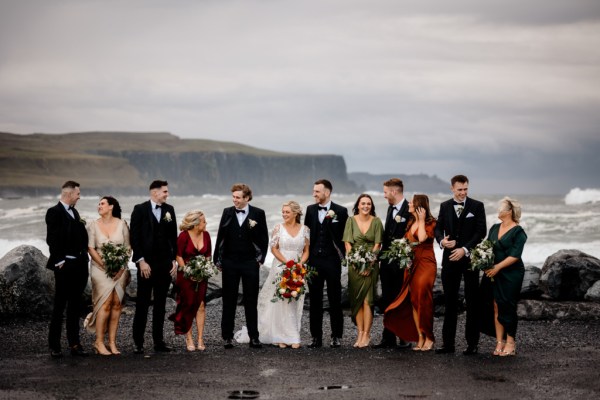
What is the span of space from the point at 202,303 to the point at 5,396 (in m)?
3.55

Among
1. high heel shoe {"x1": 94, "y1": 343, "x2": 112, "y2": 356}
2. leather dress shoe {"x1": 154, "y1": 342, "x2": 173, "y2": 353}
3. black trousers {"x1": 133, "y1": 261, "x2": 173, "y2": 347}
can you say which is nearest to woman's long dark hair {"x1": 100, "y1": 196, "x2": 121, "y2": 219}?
black trousers {"x1": 133, "y1": 261, "x2": 173, "y2": 347}

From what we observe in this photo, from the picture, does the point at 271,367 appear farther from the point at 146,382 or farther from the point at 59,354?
the point at 59,354

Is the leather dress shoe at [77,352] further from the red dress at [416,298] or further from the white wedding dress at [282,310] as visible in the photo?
the red dress at [416,298]

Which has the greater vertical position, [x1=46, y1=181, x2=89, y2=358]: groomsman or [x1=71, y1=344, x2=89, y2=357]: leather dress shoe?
[x1=46, y1=181, x2=89, y2=358]: groomsman

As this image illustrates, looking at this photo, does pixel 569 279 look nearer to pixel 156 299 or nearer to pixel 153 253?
pixel 156 299

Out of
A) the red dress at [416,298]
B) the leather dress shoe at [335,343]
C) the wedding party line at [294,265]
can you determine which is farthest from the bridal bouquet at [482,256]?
the leather dress shoe at [335,343]

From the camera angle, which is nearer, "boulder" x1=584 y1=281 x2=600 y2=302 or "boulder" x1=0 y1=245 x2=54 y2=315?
"boulder" x1=0 y1=245 x2=54 y2=315

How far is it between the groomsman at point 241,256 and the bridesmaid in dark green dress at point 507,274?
304 centimetres

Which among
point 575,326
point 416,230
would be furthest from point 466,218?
point 575,326

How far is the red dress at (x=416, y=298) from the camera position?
11070mm

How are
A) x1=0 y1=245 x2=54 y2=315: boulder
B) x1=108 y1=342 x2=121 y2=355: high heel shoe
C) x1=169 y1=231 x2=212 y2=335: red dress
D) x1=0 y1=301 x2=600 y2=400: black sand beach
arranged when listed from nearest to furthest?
x1=0 y1=301 x2=600 y2=400: black sand beach → x1=108 y1=342 x2=121 y2=355: high heel shoe → x1=169 y1=231 x2=212 y2=335: red dress → x1=0 y1=245 x2=54 y2=315: boulder

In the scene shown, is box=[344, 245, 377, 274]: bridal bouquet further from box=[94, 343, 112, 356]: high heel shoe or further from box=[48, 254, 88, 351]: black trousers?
box=[48, 254, 88, 351]: black trousers

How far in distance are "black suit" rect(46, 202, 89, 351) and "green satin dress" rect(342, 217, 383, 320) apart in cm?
343

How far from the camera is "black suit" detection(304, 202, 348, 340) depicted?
37.7 ft
